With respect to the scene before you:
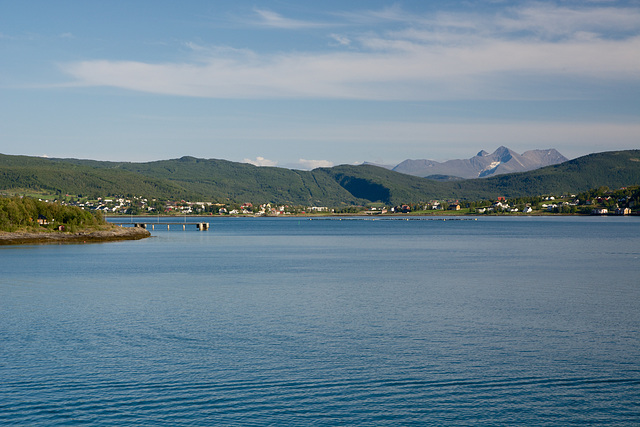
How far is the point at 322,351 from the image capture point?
22.8m

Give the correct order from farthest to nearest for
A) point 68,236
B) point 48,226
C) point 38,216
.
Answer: point 38,216 < point 48,226 < point 68,236

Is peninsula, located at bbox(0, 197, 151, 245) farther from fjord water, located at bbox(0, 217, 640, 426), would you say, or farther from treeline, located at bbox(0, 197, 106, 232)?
fjord water, located at bbox(0, 217, 640, 426)

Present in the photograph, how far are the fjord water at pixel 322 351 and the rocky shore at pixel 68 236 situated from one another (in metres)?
51.2

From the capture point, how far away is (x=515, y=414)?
16.4 metres

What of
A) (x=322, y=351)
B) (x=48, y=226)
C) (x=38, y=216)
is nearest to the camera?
(x=322, y=351)

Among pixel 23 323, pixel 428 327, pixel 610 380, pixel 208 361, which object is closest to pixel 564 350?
pixel 610 380

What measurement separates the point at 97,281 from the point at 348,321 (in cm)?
2510

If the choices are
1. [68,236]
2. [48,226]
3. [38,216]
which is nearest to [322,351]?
[68,236]

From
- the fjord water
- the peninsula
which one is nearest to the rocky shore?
the peninsula

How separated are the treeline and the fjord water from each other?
58446mm

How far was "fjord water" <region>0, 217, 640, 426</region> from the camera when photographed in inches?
660

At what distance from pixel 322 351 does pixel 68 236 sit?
85.5 meters

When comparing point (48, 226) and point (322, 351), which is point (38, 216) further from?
point (322, 351)

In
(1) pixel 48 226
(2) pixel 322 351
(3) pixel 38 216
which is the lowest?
(2) pixel 322 351
